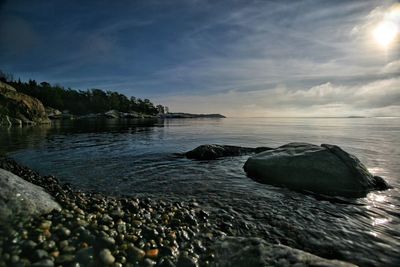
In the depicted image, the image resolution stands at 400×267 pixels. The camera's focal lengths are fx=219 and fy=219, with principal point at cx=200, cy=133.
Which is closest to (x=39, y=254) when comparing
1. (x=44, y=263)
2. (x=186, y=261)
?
(x=44, y=263)

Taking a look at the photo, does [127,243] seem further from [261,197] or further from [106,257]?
[261,197]

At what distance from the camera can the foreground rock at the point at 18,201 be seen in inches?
203

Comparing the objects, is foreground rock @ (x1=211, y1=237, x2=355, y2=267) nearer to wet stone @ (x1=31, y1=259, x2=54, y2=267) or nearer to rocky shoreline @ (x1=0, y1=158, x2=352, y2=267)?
rocky shoreline @ (x1=0, y1=158, x2=352, y2=267)

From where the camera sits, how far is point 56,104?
125375mm

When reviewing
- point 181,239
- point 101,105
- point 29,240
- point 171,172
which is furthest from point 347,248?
point 101,105

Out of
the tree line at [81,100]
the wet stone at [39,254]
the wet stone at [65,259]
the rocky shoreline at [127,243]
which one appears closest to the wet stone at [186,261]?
the rocky shoreline at [127,243]

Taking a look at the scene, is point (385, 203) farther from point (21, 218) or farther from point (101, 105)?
point (101, 105)

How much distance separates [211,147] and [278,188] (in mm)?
8983

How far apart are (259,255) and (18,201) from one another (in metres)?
6.06

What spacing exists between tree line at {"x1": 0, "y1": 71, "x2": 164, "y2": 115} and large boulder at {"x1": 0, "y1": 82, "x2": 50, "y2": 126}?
66.4m

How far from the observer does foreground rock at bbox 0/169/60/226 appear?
5.15 m

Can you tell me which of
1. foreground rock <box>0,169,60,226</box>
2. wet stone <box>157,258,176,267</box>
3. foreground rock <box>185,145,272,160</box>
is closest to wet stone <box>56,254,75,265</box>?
wet stone <box>157,258,176,267</box>

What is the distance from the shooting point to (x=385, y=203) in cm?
914

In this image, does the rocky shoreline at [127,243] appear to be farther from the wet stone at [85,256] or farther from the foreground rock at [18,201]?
the foreground rock at [18,201]
